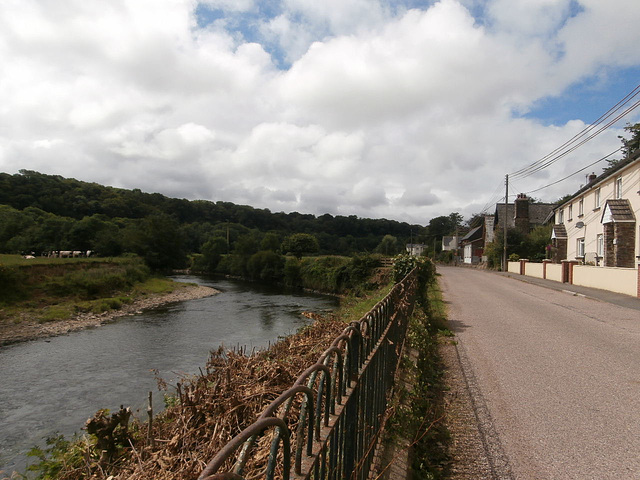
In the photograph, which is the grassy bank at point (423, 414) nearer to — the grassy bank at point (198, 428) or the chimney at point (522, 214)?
the grassy bank at point (198, 428)

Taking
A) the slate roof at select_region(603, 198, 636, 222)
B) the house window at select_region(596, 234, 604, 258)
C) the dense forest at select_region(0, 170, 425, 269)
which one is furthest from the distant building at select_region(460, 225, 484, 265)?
the slate roof at select_region(603, 198, 636, 222)

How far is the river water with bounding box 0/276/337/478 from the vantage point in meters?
9.48

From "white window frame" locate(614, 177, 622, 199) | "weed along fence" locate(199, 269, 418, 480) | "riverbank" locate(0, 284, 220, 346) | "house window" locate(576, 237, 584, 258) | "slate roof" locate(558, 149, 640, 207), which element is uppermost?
"slate roof" locate(558, 149, 640, 207)

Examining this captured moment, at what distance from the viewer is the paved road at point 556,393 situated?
344cm

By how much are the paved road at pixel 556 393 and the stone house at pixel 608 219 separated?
1245 centimetres

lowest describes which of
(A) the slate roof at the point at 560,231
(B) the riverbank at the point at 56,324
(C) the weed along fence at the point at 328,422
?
(B) the riverbank at the point at 56,324

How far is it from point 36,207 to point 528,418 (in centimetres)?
8149

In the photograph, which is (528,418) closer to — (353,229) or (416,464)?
(416,464)

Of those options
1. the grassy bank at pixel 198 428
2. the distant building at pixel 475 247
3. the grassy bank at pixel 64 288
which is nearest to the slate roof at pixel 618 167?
the grassy bank at pixel 198 428

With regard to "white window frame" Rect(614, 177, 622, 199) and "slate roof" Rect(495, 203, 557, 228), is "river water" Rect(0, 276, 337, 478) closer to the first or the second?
"white window frame" Rect(614, 177, 622, 199)

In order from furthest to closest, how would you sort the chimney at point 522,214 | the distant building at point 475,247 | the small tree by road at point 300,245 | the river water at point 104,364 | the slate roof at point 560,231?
the small tree by road at point 300,245, the distant building at point 475,247, the chimney at point 522,214, the slate roof at point 560,231, the river water at point 104,364

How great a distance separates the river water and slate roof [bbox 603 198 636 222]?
1634 centimetres

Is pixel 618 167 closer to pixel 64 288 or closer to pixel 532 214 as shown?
pixel 532 214

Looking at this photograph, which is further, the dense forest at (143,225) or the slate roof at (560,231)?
the dense forest at (143,225)
